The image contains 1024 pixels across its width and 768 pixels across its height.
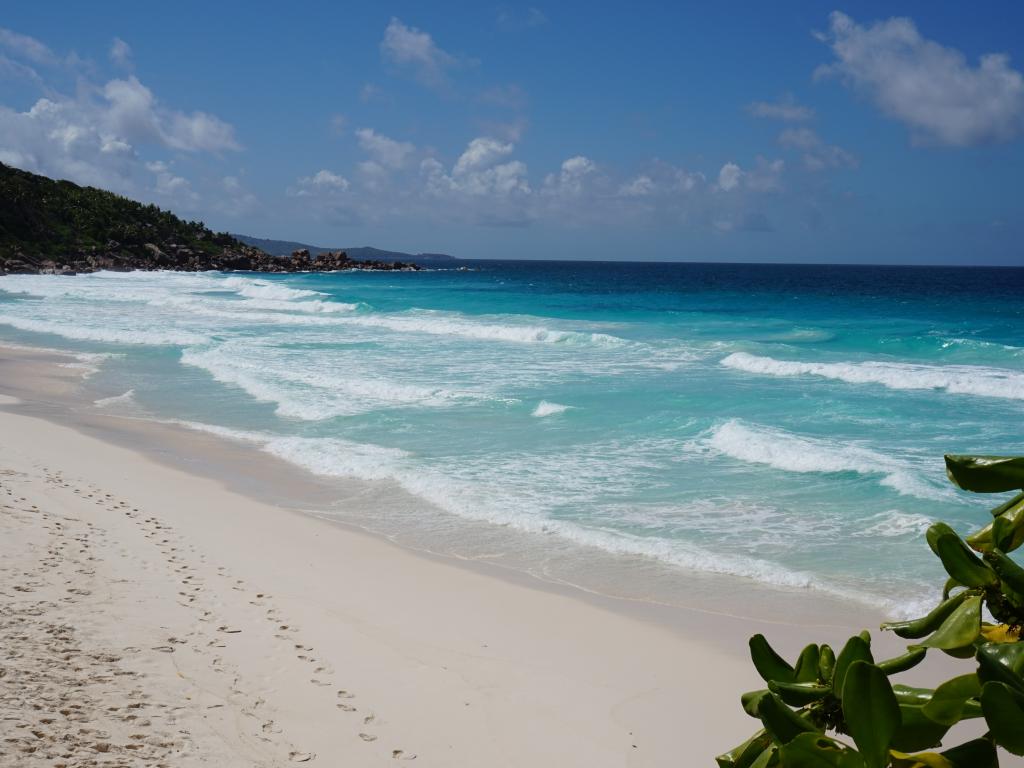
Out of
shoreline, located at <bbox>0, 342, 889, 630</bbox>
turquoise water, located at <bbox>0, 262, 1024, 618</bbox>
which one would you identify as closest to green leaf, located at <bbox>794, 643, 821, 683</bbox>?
shoreline, located at <bbox>0, 342, 889, 630</bbox>

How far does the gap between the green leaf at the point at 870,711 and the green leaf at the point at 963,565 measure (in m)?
0.18

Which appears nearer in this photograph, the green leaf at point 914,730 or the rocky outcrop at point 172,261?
the green leaf at point 914,730

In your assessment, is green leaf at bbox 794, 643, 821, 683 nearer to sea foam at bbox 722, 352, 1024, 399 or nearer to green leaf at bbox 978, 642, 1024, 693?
green leaf at bbox 978, 642, 1024, 693

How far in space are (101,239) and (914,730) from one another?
93.1 m

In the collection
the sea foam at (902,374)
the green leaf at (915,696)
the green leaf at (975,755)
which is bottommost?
the sea foam at (902,374)

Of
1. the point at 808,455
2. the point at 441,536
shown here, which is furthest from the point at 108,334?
the point at 808,455

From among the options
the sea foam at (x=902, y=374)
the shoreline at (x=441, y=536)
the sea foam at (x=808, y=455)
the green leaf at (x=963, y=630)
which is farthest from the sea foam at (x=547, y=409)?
the green leaf at (x=963, y=630)

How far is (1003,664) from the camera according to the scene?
0.85 meters

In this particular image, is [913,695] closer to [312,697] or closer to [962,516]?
[312,697]

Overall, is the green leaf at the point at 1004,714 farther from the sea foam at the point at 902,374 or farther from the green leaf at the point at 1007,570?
the sea foam at the point at 902,374

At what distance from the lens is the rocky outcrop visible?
66250mm

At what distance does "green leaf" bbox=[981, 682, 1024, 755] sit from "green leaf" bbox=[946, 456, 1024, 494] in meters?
0.27

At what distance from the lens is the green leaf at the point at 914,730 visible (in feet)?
3.07

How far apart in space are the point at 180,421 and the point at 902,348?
23479 mm
